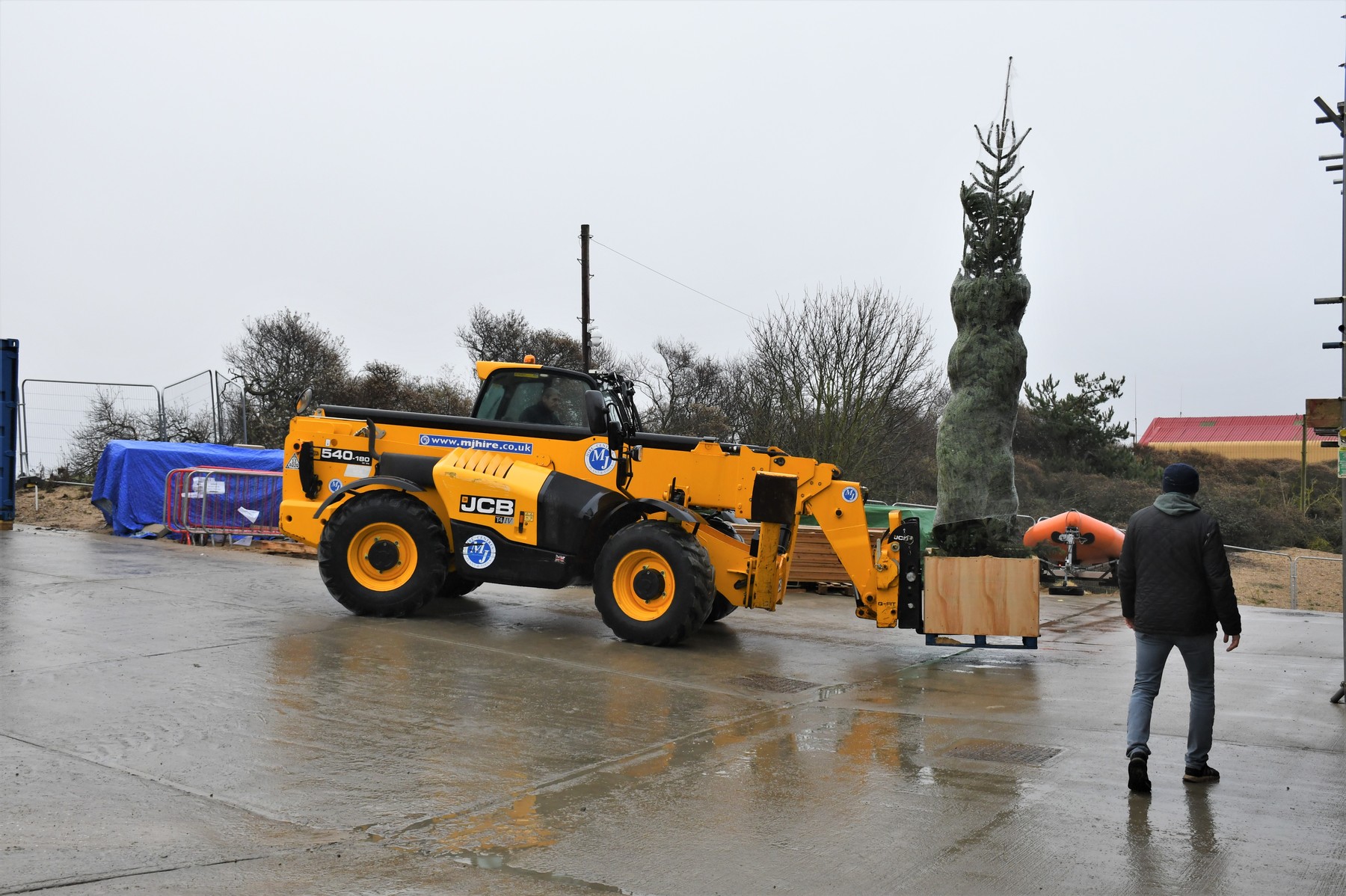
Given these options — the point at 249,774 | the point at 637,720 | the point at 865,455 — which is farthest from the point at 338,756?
the point at 865,455

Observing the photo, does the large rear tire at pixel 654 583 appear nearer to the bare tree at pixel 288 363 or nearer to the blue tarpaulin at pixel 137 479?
the blue tarpaulin at pixel 137 479

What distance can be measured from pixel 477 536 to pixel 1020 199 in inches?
507

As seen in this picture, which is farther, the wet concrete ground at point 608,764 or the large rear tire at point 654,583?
the large rear tire at point 654,583

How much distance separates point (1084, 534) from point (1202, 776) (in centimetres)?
1367

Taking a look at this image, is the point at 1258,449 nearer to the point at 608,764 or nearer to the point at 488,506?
the point at 488,506

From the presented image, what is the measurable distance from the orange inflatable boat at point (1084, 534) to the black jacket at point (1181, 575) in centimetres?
1344

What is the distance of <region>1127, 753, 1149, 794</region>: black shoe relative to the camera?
6078 millimetres

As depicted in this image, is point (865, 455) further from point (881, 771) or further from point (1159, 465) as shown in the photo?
point (1159, 465)

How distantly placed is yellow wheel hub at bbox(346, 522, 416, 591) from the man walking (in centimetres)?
688

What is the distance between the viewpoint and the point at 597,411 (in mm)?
10641

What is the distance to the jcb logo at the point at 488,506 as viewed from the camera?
11.0m

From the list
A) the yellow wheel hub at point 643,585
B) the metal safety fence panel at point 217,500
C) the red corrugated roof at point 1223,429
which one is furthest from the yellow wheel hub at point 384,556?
the red corrugated roof at point 1223,429

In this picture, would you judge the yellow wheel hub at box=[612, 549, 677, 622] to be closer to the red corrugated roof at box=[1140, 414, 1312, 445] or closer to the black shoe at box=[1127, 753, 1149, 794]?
the black shoe at box=[1127, 753, 1149, 794]

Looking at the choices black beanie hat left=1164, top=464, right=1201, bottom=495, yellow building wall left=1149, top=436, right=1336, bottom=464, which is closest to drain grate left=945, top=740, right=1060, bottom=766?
black beanie hat left=1164, top=464, right=1201, bottom=495
